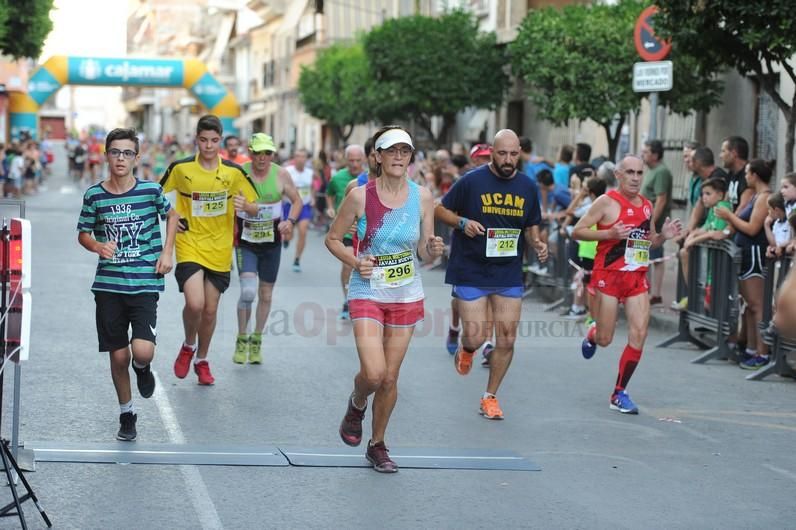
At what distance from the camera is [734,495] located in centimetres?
697

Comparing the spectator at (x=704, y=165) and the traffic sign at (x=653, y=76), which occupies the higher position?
the traffic sign at (x=653, y=76)

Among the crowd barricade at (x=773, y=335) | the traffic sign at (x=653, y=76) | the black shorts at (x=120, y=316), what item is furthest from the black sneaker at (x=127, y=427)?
the traffic sign at (x=653, y=76)

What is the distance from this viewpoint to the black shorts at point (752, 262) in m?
11.8

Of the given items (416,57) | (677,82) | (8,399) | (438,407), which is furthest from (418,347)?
(416,57)

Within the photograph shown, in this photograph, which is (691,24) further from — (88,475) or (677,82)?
(88,475)

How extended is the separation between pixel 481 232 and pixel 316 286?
903 cm

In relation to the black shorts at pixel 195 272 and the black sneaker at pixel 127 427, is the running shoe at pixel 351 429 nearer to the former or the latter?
the black sneaker at pixel 127 427

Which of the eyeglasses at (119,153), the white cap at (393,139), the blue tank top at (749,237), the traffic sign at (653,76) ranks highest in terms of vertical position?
the traffic sign at (653,76)

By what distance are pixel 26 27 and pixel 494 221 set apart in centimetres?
2396

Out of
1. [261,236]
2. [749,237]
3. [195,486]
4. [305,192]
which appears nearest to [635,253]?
[749,237]

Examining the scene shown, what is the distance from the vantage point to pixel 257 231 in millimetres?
10781

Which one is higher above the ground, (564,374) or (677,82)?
(677,82)

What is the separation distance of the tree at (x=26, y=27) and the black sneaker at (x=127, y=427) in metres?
23.4

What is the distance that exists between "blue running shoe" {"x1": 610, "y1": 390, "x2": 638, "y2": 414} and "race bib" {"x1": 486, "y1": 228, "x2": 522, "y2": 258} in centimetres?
127
